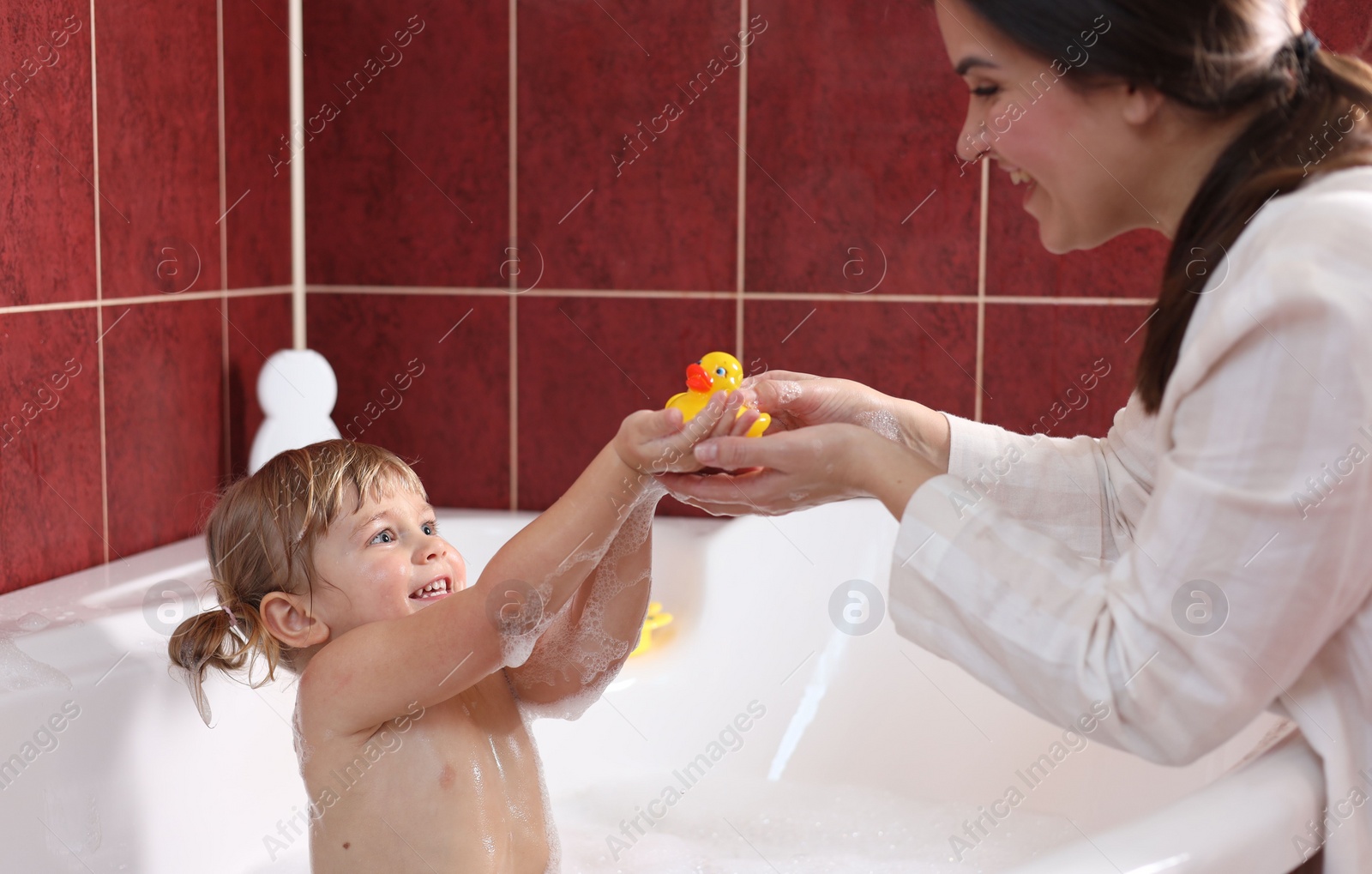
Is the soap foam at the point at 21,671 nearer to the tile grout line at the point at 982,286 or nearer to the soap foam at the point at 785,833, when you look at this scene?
the soap foam at the point at 785,833

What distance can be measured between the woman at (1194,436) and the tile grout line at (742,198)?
3.20ft

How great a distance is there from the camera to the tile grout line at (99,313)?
60.1 inches

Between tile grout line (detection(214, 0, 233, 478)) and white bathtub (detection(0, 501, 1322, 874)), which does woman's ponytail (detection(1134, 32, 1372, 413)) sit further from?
tile grout line (detection(214, 0, 233, 478))

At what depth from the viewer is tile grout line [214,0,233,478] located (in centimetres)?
180

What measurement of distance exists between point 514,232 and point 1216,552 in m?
1.45

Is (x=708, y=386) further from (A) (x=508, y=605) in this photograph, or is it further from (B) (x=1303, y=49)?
(B) (x=1303, y=49)

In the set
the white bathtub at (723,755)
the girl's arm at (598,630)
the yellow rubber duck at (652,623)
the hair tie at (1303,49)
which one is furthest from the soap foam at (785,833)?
the hair tie at (1303,49)

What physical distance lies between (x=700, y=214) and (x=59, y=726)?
115cm

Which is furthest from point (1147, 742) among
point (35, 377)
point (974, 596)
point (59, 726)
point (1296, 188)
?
point (35, 377)

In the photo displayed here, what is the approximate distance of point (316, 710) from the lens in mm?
1128

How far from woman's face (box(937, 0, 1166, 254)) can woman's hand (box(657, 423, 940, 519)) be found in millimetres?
232

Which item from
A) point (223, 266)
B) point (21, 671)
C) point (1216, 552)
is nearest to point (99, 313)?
point (223, 266)

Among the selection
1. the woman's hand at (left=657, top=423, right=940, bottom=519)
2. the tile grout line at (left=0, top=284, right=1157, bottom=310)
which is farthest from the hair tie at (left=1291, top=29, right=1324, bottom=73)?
the tile grout line at (left=0, top=284, right=1157, bottom=310)

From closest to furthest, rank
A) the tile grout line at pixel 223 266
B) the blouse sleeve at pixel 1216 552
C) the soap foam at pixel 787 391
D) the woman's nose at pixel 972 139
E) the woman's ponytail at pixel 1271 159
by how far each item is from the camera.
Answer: the blouse sleeve at pixel 1216 552 → the woman's ponytail at pixel 1271 159 → the woman's nose at pixel 972 139 → the soap foam at pixel 787 391 → the tile grout line at pixel 223 266
